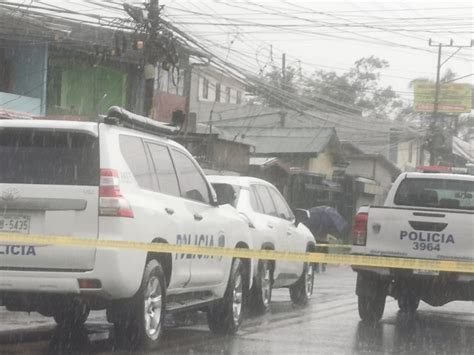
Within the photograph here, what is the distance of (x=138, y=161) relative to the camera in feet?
25.9

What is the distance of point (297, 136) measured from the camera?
135ft

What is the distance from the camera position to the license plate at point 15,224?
7.24 metres

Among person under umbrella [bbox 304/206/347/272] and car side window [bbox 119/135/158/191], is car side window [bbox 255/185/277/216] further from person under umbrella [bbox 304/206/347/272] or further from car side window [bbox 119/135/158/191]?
person under umbrella [bbox 304/206/347/272]

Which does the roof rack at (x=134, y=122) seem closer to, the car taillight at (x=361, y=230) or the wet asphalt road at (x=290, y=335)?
the wet asphalt road at (x=290, y=335)

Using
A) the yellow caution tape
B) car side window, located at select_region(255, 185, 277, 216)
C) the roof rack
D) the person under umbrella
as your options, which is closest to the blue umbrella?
the person under umbrella

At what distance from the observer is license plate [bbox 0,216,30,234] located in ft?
23.8

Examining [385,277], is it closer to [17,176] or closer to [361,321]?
[361,321]

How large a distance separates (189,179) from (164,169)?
623 millimetres

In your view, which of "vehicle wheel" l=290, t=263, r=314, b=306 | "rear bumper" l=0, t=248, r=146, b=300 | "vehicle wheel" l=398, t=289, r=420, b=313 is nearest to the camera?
"rear bumper" l=0, t=248, r=146, b=300

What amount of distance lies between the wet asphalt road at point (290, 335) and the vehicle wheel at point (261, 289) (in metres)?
0.19

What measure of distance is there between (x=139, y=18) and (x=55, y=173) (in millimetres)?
14860

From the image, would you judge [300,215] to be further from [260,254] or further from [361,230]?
[260,254]

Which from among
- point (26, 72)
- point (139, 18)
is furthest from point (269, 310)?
point (26, 72)

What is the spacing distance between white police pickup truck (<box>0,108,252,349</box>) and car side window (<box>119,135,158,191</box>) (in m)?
0.01
